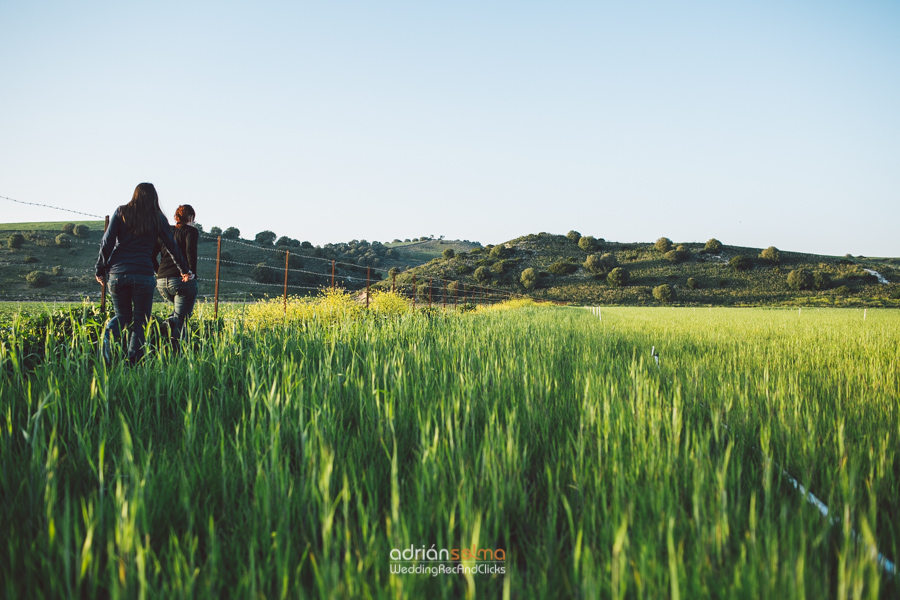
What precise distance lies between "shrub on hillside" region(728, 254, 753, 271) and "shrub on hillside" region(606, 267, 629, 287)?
51.7ft

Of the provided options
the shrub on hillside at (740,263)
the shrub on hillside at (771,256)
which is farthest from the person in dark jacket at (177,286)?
the shrub on hillside at (771,256)

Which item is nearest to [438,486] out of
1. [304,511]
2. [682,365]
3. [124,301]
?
[304,511]

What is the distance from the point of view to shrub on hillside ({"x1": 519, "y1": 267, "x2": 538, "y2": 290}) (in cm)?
5261

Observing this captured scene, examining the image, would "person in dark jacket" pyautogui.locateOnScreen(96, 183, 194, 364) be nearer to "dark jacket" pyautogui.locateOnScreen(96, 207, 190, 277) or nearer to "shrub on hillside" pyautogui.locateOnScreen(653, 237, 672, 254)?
"dark jacket" pyautogui.locateOnScreen(96, 207, 190, 277)

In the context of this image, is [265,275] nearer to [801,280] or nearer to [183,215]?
[183,215]

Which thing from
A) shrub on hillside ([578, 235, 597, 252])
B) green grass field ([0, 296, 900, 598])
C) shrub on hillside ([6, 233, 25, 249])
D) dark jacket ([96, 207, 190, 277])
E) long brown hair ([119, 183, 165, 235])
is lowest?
green grass field ([0, 296, 900, 598])

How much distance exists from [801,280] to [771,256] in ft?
37.2

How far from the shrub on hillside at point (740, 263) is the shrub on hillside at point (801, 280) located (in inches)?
253

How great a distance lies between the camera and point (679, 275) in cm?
5484

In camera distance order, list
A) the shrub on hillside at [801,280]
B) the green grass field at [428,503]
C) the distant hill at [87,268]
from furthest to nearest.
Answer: the shrub on hillside at [801,280]
the distant hill at [87,268]
the green grass field at [428,503]

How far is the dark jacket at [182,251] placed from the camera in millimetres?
4766

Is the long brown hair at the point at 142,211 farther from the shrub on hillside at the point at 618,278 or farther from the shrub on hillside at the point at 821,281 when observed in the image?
the shrub on hillside at the point at 821,281

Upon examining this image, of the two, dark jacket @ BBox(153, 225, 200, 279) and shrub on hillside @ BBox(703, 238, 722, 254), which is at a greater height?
shrub on hillside @ BBox(703, 238, 722, 254)

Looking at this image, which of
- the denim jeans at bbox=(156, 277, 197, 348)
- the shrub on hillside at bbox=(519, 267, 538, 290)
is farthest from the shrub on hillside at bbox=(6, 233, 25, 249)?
the shrub on hillside at bbox=(519, 267, 538, 290)
